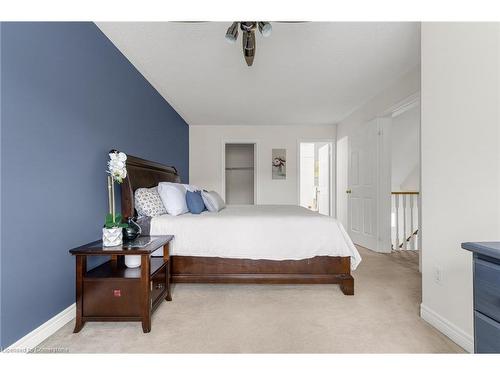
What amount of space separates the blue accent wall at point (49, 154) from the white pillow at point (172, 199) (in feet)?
1.81

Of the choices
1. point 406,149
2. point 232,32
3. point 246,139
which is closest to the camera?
point 232,32

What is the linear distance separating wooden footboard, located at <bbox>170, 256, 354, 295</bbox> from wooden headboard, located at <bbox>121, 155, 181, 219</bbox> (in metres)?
0.67

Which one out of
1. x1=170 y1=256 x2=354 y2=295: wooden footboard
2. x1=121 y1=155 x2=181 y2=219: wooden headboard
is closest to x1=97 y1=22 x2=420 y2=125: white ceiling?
x1=121 y1=155 x2=181 y2=219: wooden headboard

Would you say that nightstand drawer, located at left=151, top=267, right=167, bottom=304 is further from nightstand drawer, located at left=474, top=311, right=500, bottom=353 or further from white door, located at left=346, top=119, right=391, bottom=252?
white door, located at left=346, top=119, right=391, bottom=252

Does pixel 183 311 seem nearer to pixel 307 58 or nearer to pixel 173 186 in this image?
pixel 173 186

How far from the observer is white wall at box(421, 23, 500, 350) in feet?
4.47

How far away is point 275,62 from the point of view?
2781 millimetres

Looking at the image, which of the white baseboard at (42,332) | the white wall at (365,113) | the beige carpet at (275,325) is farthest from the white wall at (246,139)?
the white baseboard at (42,332)

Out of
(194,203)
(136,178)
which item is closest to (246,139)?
(194,203)

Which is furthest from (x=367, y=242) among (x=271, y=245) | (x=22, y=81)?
(x=22, y=81)

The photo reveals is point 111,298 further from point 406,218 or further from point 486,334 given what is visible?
point 406,218

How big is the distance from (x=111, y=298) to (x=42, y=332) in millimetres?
426

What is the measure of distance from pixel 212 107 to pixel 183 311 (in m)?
3.43

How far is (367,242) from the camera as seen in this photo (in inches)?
161
